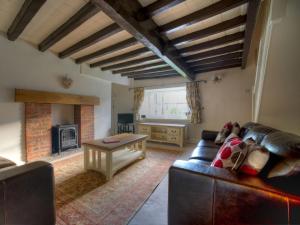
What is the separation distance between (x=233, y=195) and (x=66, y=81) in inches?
153

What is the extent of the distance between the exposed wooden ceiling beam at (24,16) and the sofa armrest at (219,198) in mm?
2402

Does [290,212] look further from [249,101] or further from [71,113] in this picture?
[71,113]

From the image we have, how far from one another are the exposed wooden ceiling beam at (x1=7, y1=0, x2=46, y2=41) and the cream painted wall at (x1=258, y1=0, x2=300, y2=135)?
2.76 meters

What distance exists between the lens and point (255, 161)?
1137mm

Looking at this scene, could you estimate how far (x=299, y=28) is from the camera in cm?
182

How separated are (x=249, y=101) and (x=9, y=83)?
17.6 feet

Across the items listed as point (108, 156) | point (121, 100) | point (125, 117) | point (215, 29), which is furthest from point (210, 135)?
point (121, 100)

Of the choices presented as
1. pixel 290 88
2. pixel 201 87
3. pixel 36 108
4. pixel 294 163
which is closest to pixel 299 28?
pixel 290 88

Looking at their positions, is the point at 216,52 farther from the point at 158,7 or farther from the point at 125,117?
the point at 125,117

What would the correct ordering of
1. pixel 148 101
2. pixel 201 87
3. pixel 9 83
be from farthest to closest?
pixel 148 101 < pixel 201 87 < pixel 9 83

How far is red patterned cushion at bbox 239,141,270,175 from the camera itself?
112 centimetres

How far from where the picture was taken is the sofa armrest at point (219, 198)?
970 mm

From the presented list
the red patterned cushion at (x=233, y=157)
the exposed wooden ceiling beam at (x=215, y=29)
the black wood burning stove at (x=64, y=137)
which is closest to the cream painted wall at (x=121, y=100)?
the black wood burning stove at (x=64, y=137)

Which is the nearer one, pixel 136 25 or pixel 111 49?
pixel 136 25
